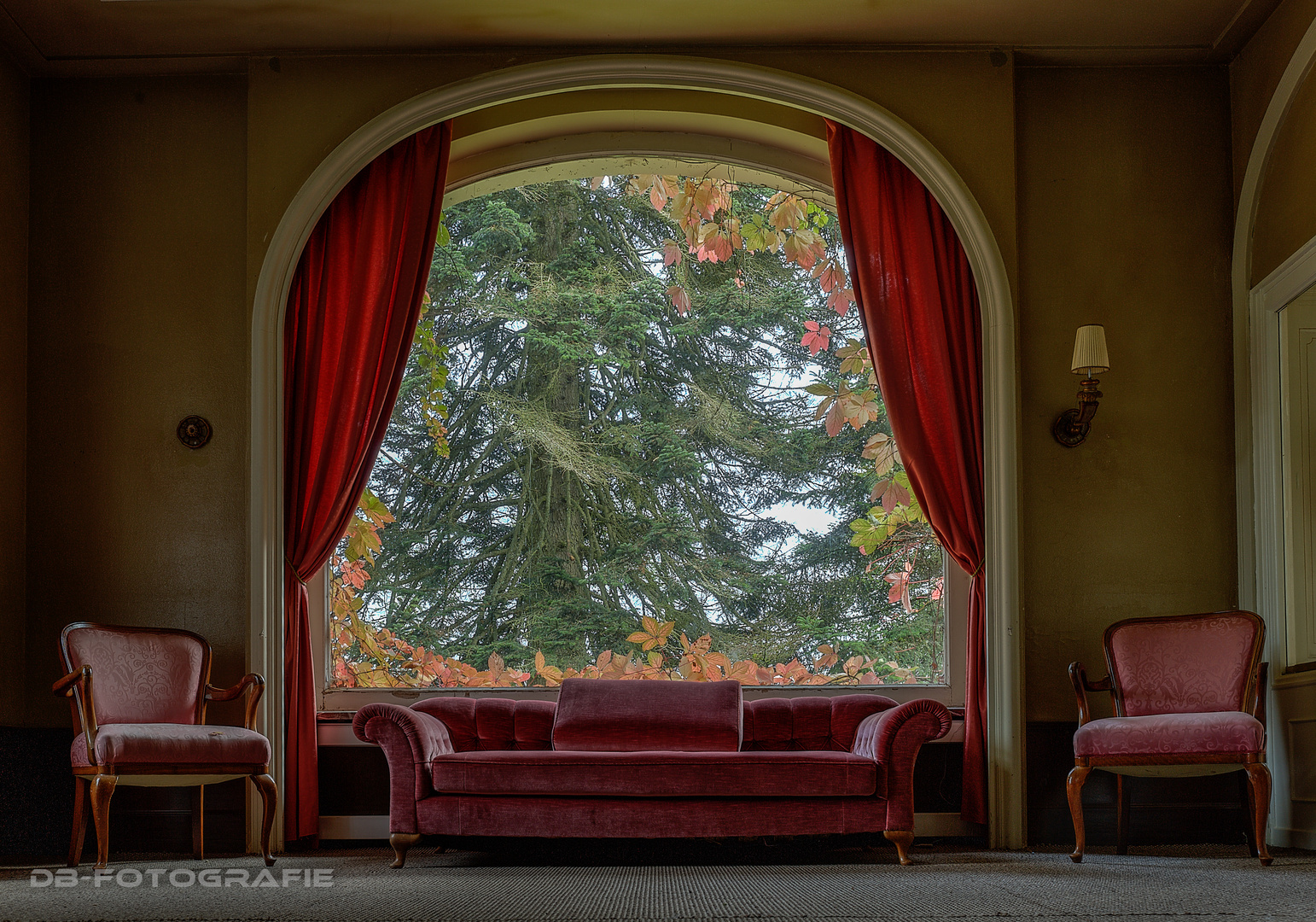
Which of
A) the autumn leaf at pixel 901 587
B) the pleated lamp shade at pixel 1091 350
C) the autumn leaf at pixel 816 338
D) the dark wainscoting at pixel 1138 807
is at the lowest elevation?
the dark wainscoting at pixel 1138 807

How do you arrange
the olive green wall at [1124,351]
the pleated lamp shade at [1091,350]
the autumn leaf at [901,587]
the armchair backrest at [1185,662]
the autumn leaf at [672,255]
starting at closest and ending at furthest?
the armchair backrest at [1185,662] → the pleated lamp shade at [1091,350] → the olive green wall at [1124,351] → the autumn leaf at [901,587] → the autumn leaf at [672,255]

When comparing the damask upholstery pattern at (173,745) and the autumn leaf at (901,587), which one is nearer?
the damask upholstery pattern at (173,745)

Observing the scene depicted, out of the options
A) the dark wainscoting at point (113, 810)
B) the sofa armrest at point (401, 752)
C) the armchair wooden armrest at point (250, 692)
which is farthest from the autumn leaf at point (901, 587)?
the dark wainscoting at point (113, 810)

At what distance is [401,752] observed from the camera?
3.90 metres

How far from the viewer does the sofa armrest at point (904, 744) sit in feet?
12.7

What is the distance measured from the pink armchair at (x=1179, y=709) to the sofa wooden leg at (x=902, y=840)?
21.6 inches

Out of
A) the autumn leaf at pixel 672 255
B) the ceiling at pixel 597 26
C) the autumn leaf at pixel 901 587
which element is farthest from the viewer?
the autumn leaf at pixel 672 255

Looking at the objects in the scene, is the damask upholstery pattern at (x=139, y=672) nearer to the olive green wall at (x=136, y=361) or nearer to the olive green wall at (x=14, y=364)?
the olive green wall at (x=136, y=361)

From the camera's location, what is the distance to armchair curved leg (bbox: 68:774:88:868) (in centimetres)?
397

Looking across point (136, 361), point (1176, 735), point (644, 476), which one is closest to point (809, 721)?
point (1176, 735)

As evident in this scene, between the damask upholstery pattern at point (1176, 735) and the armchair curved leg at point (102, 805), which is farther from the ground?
the damask upholstery pattern at point (1176, 735)

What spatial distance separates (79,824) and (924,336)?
3494mm

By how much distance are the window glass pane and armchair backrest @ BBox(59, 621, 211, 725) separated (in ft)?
2.31

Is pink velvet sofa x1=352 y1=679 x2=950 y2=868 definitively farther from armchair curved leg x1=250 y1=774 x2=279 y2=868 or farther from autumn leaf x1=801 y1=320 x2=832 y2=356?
autumn leaf x1=801 y1=320 x2=832 y2=356
